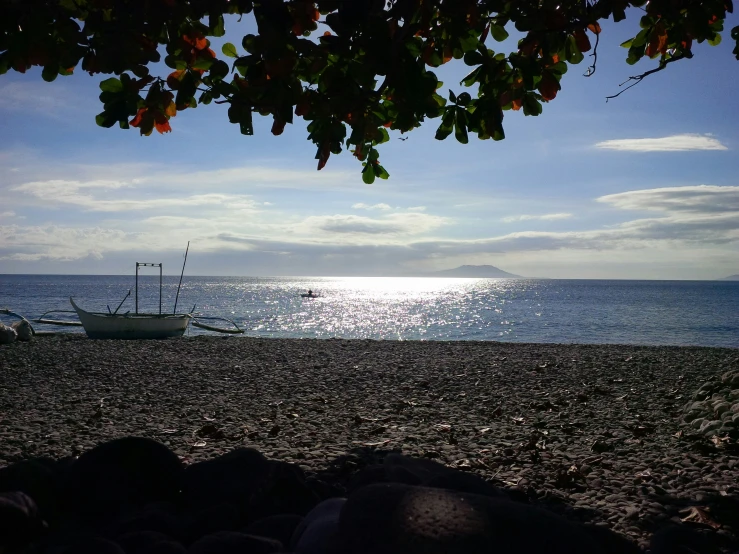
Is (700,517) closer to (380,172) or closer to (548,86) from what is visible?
(548,86)

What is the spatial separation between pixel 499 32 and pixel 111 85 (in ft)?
11.6

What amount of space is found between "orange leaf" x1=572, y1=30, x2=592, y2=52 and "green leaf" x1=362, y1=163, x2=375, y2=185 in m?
2.34

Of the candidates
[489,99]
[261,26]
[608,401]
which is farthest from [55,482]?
[608,401]

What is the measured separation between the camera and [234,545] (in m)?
2.88

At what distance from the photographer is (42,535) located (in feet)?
11.1

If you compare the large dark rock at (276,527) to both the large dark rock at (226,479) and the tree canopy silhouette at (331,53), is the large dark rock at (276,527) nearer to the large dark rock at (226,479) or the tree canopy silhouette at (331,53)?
the large dark rock at (226,479)

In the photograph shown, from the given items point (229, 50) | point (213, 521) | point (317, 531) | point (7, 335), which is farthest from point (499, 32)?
point (7, 335)

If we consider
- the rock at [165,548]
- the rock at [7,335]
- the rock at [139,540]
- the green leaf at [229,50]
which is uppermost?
the green leaf at [229,50]

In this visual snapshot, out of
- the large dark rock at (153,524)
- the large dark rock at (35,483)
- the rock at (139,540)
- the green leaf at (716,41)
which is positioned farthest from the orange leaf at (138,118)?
the green leaf at (716,41)

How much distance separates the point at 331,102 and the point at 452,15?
1263 millimetres

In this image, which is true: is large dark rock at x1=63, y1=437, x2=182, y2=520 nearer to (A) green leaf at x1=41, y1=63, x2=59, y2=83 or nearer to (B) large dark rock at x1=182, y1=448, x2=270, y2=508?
(B) large dark rock at x1=182, y1=448, x2=270, y2=508

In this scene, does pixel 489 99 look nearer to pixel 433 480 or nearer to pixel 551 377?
pixel 433 480

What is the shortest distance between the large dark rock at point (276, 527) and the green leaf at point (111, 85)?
146 inches

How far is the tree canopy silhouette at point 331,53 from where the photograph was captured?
451 centimetres
